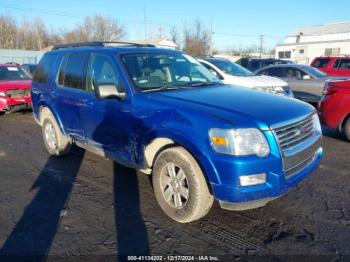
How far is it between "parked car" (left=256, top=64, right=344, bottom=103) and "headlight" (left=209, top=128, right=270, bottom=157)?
9008 mm

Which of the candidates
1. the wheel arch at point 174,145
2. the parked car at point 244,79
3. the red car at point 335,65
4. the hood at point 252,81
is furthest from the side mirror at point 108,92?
the red car at point 335,65

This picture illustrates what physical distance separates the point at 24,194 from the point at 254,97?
3.29 meters

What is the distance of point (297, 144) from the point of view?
139 inches

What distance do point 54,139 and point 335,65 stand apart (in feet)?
44.8

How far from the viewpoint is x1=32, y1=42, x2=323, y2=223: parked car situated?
320 centimetres

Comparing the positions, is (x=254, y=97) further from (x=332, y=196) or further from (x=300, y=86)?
(x=300, y=86)

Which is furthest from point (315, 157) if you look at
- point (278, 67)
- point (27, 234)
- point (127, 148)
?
point (278, 67)

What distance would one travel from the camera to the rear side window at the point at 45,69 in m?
6.04

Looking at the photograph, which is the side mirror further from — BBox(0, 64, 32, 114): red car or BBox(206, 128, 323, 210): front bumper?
BBox(0, 64, 32, 114): red car

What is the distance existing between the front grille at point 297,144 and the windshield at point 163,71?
150cm

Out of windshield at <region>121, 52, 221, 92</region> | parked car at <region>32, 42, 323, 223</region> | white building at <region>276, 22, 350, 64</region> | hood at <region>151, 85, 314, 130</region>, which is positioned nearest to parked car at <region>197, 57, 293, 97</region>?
windshield at <region>121, 52, 221, 92</region>

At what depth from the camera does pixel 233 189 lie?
3170mm

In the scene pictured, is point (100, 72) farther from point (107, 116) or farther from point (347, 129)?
point (347, 129)

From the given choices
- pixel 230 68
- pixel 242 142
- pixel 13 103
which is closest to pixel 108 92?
pixel 242 142
